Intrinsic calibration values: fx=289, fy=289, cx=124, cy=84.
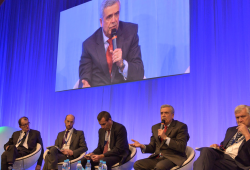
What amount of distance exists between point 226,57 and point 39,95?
15.5 feet

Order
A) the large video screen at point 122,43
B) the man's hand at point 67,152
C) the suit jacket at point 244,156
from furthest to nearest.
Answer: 1. the large video screen at point 122,43
2. the man's hand at point 67,152
3. the suit jacket at point 244,156

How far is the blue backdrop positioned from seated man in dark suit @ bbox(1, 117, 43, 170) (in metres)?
1.31

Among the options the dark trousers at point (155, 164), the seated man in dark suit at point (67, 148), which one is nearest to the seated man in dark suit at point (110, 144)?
the dark trousers at point (155, 164)

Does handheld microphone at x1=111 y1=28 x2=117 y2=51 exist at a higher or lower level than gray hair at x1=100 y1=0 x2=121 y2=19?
lower

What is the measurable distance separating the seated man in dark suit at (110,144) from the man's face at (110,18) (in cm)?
244

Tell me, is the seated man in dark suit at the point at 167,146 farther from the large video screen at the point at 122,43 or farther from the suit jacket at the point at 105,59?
the suit jacket at the point at 105,59

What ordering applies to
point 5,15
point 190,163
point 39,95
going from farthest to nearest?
1. point 5,15
2. point 39,95
3. point 190,163

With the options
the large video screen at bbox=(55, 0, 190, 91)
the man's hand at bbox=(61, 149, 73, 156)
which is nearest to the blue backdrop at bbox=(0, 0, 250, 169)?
the large video screen at bbox=(55, 0, 190, 91)

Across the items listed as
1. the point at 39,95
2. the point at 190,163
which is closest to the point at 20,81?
the point at 39,95

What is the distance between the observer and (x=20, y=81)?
783 cm

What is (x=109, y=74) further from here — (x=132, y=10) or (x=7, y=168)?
(x=7, y=168)

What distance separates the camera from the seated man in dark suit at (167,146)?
136 inches

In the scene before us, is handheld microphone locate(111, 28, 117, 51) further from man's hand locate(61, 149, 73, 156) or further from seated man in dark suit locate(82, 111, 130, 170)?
man's hand locate(61, 149, 73, 156)

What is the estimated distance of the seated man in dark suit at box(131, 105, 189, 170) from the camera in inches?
136
